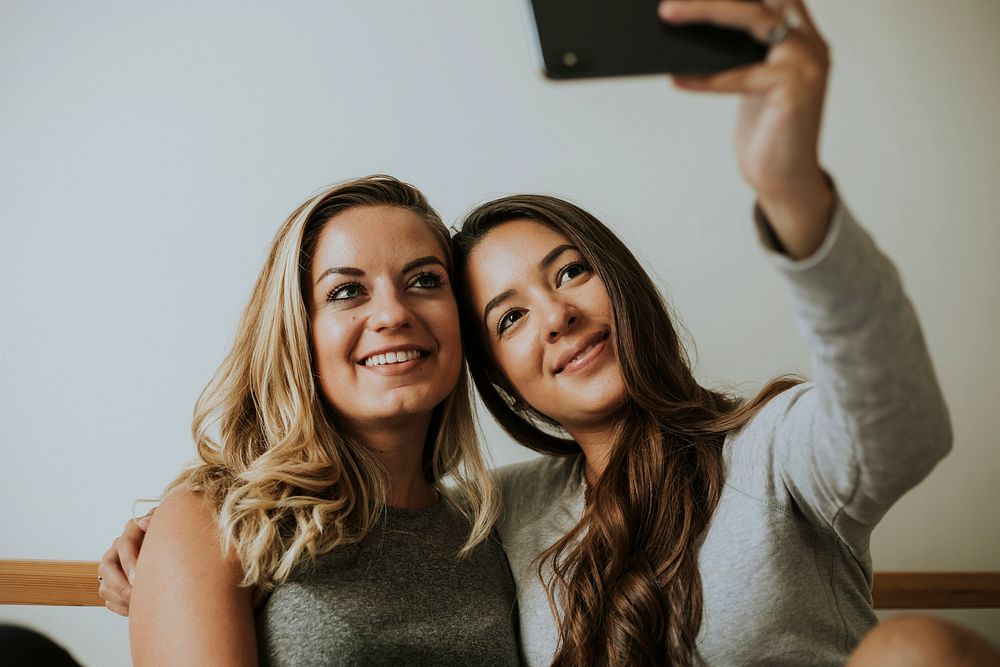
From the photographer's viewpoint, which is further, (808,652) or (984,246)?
(984,246)

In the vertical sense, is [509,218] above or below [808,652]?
above

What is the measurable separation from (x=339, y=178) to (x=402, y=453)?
60cm

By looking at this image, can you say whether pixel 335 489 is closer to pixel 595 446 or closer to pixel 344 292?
pixel 344 292

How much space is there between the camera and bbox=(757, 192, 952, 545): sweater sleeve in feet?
2.23

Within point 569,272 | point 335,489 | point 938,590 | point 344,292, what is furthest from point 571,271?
point 938,590

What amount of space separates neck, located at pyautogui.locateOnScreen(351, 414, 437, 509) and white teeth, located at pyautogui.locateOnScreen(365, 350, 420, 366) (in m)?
0.11

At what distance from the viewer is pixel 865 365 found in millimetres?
699

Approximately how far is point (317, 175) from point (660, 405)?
0.85 meters

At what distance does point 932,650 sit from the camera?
0.72 metres

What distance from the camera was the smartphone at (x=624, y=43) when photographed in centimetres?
66

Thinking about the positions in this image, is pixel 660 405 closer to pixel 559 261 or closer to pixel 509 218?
pixel 559 261

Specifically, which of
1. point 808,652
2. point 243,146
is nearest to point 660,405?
point 808,652

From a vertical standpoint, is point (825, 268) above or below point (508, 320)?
above

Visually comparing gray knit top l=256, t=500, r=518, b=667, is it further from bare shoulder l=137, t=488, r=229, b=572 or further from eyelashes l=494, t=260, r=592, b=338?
eyelashes l=494, t=260, r=592, b=338
